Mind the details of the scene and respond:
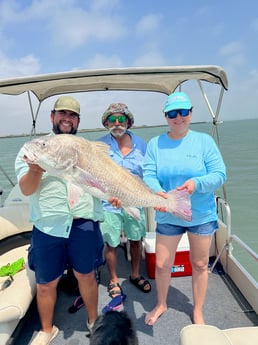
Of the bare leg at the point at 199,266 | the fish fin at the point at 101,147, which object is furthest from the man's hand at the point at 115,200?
the bare leg at the point at 199,266

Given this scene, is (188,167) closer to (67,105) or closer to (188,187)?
(188,187)

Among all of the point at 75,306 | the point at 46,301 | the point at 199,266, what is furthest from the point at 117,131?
the point at 75,306

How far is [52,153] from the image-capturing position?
219 centimetres

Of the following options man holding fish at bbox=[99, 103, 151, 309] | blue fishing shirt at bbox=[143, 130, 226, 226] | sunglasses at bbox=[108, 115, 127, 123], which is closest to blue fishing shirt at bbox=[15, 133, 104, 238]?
blue fishing shirt at bbox=[143, 130, 226, 226]

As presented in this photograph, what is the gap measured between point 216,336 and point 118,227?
187 centimetres

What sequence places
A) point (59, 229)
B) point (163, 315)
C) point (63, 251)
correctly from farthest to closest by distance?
1. point (163, 315)
2. point (63, 251)
3. point (59, 229)

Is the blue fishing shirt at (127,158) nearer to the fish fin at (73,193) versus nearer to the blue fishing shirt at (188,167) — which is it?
the blue fishing shirt at (188,167)

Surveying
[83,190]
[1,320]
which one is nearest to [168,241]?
[83,190]

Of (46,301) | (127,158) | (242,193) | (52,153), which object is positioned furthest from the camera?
(242,193)

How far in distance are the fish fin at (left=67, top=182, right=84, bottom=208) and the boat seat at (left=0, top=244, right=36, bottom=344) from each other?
110cm

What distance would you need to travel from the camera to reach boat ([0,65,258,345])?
2905mm

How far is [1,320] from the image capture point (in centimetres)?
251

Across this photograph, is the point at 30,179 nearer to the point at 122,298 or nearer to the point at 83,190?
the point at 83,190

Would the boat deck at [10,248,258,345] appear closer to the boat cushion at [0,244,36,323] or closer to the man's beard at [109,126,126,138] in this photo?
the boat cushion at [0,244,36,323]
